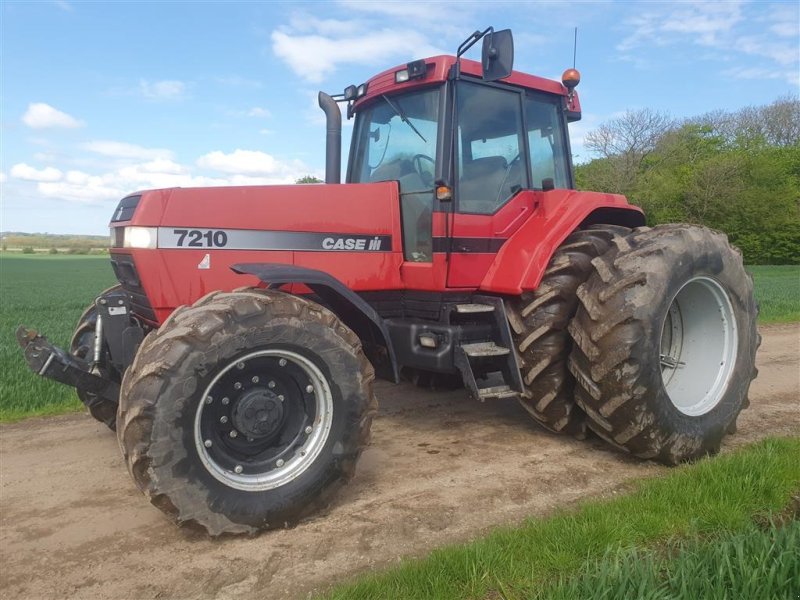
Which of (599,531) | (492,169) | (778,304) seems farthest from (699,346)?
(778,304)

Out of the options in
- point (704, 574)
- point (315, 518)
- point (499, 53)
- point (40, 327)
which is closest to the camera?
point (704, 574)

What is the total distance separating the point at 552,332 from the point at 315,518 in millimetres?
1970

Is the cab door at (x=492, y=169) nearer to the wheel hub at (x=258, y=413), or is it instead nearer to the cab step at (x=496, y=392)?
the cab step at (x=496, y=392)

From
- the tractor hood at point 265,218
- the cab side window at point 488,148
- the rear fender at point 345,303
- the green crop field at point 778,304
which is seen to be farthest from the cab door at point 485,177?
the green crop field at point 778,304

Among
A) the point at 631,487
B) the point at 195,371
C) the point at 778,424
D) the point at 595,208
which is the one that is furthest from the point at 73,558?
the point at 778,424

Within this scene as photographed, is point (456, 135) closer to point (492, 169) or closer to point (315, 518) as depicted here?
point (492, 169)

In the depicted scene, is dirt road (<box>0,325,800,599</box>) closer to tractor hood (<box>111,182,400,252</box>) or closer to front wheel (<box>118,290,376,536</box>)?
front wheel (<box>118,290,376,536</box>)

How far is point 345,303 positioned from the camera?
4047 mm

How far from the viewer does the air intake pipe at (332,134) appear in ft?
16.8

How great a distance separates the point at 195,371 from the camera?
3074 millimetres

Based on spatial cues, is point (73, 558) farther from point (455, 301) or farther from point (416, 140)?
point (416, 140)

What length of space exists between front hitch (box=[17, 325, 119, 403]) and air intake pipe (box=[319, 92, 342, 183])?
94.6 inches

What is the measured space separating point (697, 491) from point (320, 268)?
258 cm

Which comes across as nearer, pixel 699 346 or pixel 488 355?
pixel 488 355
